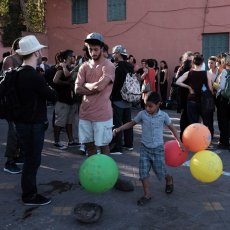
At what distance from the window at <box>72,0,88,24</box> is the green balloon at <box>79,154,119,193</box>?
14.2m

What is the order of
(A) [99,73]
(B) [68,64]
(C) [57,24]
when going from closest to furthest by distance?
(A) [99,73] < (B) [68,64] < (C) [57,24]

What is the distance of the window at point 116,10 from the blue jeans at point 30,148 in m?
12.8

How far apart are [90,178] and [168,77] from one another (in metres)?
11.7

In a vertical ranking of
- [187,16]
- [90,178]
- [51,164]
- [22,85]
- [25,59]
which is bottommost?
[51,164]

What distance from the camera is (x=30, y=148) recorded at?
458 cm

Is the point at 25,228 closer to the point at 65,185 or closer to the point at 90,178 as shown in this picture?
the point at 90,178

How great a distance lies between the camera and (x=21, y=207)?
15.4 feet

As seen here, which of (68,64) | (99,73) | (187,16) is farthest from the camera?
(187,16)

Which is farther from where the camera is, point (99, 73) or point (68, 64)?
point (68, 64)

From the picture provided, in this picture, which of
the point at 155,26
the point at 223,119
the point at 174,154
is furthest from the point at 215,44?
the point at 174,154

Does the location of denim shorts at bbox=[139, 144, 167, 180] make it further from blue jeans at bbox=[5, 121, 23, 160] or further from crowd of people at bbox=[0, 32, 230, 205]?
blue jeans at bbox=[5, 121, 23, 160]

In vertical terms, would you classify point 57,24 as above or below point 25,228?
above

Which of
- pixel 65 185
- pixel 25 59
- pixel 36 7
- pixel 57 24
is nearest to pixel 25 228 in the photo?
pixel 65 185

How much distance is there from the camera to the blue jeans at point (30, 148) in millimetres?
4543
